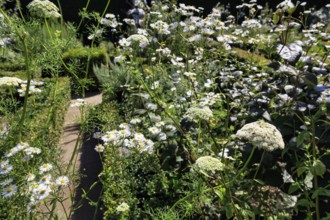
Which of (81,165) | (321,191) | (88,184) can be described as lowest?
(81,165)

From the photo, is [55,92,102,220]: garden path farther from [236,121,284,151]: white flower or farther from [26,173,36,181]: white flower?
[236,121,284,151]: white flower

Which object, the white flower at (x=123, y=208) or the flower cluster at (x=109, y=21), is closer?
the white flower at (x=123, y=208)

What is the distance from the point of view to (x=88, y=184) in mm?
4035

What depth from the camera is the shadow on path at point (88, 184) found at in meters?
3.53

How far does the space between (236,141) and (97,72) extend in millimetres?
4934

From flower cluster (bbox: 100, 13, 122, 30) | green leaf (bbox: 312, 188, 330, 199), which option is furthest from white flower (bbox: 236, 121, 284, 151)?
flower cluster (bbox: 100, 13, 122, 30)

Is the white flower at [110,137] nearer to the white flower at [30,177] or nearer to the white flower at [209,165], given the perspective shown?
the white flower at [30,177]

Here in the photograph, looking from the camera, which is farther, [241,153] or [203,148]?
[203,148]

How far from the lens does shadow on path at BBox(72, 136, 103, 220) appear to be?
3.53 m

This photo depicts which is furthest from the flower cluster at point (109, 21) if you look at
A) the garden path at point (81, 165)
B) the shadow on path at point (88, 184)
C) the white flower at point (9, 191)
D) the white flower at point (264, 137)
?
the white flower at point (264, 137)

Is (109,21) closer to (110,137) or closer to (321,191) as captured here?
(110,137)

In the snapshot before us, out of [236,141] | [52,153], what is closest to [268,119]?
[236,141]

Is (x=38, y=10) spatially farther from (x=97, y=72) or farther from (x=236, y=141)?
(x=97, y=72)

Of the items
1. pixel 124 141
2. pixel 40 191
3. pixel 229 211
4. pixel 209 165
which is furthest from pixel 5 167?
pixel 229 211
